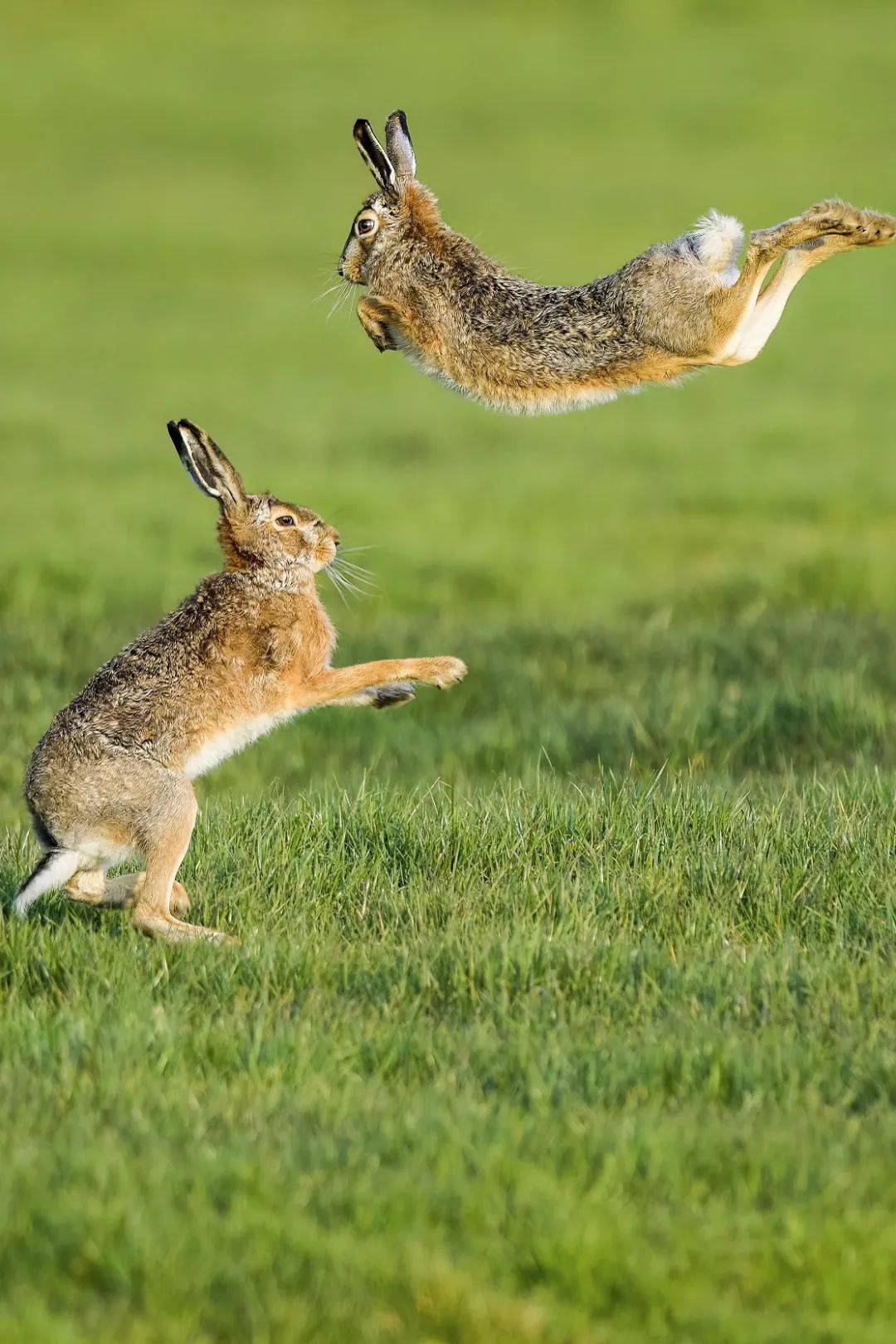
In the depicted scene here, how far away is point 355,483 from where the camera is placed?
18.3 m

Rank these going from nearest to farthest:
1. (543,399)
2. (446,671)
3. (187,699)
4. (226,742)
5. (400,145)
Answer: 1. (187,699)
2. (226,742)
3. (446,671)
4. (543,399)
5. (400,145)

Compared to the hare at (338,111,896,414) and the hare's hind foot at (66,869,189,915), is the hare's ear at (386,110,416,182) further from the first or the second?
the hare's hind foot at (66,869,189,915)

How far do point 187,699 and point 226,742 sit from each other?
0.21 metres

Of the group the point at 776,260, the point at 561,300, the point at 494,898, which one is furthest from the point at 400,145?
the point at 494,898

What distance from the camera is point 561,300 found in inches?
262

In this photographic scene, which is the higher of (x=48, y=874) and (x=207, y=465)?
(x=207, y=465)

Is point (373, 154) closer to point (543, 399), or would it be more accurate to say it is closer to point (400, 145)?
point (400, 145)

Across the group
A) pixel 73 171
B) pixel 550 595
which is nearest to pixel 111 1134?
pixel 550 595

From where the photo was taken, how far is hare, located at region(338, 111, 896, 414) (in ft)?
20.7

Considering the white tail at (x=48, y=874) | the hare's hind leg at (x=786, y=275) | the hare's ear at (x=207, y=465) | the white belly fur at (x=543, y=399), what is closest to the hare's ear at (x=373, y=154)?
the white belly fur at (x=543, y=399)

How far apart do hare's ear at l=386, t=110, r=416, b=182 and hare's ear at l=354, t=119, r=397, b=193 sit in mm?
81

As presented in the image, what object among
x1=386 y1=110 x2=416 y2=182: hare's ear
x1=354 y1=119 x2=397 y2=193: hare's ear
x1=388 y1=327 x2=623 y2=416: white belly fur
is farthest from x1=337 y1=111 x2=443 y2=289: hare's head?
x1=388 y1=327 x2=623 y2=416: white belly fur

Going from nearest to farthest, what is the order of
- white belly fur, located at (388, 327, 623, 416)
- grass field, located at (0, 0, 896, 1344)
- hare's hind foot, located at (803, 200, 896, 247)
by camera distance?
grass field, located at (0, 0, 896, 1344), hare's hind foot, located at (803, 200, 896, 247), white belly fur, located at (388, 327, 623, 416)

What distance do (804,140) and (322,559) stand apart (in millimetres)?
32941
